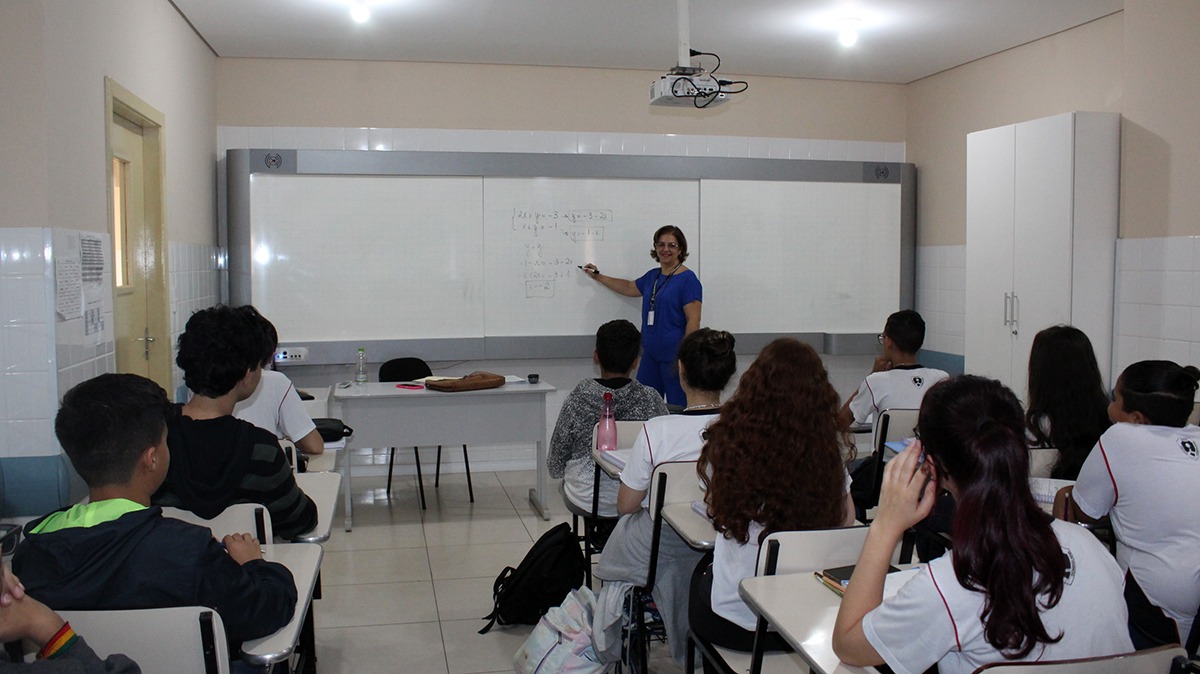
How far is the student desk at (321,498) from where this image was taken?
2.34 m

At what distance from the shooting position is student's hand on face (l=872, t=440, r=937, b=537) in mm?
1571

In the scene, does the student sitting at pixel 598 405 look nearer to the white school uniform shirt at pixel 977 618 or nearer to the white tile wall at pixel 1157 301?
the white school uniform shirt at pixel 977 618

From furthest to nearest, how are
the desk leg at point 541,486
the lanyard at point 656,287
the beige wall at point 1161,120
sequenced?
the lanyard at point 656,287 → the desk leg at point 541,486 → the beige wall at point 1161,120

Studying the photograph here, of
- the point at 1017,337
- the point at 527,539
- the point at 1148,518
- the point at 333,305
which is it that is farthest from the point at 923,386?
the point at 333,305

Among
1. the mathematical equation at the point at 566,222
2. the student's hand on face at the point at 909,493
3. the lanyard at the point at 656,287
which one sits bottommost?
the student's hand on face at the point at 909,493

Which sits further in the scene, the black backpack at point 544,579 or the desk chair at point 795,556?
the black backpack at point 544,579

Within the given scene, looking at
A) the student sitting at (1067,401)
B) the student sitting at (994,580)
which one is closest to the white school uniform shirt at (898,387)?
the student sitting at (1067,401)

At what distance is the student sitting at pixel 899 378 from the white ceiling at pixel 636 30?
1.77m

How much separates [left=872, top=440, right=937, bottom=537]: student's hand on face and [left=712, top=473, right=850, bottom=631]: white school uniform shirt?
26.9 inches

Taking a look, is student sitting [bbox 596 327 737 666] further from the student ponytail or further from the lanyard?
the lanyard

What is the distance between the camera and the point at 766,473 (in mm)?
2219

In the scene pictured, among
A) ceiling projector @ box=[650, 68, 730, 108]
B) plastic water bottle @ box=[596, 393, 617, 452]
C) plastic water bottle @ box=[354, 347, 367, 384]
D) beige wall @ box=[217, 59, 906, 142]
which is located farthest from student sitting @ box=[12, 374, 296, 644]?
beige wall @ box=[217, 59, 906, 142]

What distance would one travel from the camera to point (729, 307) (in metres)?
6.34

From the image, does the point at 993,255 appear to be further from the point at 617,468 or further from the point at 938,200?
the point at 617,468
